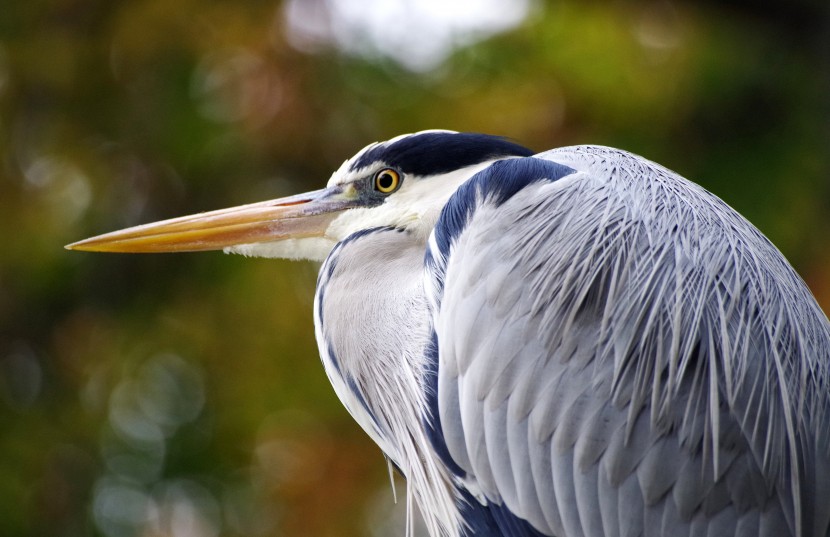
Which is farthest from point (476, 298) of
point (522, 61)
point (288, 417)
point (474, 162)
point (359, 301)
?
point (522, 61)

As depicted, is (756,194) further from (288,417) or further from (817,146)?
(288,417)

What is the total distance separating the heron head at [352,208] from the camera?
2.84 metres

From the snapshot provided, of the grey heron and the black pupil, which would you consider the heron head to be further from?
the grey heron

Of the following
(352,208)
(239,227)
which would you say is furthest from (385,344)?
(239,227)

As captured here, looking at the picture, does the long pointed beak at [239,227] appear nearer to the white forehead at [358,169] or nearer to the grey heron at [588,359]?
the white forehead at [358,169]

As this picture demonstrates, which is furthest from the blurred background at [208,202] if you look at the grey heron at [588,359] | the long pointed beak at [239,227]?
the grey heron at [588,359]

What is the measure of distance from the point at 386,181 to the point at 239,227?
437mm

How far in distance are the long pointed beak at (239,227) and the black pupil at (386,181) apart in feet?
0.33

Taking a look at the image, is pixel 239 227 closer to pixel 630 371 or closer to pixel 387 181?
pixel 387 181

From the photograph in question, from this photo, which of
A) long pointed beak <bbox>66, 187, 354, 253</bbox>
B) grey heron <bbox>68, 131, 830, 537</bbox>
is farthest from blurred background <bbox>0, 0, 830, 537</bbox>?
grey heron <bbox>68, 131, 830, 537</bbox>

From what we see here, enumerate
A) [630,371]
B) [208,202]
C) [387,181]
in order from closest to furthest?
1. [630,371]
2. [387,181]
3. [208,202]

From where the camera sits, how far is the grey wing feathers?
2104 millimetres

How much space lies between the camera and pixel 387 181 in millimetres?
2879

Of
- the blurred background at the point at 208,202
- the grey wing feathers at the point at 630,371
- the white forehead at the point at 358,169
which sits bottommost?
the grey wing feathers at the point at 630,371
